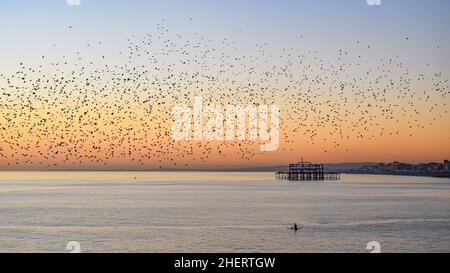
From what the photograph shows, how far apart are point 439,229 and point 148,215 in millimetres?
34684

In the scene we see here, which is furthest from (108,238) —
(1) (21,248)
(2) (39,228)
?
(2) (39,228)

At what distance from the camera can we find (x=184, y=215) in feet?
248
